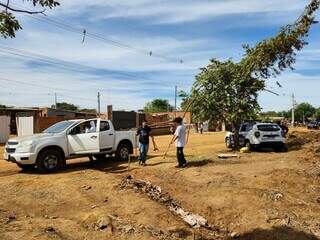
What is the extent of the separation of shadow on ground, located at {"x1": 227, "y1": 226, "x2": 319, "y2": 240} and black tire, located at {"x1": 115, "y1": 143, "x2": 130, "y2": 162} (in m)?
9.63

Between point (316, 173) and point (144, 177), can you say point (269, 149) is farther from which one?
point (144, 177)

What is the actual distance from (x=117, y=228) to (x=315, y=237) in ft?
16.1

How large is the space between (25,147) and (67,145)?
1748 mm

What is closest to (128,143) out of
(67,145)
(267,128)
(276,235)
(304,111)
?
(67,145)

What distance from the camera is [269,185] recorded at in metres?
16.7

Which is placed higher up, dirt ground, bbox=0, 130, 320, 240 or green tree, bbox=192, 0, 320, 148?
green tree, bbox=192, 0, 320, 148

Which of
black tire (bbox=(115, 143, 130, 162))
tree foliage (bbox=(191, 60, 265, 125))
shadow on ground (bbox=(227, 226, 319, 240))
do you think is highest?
tree foliage (bbox=(191, 60, 265, 125))

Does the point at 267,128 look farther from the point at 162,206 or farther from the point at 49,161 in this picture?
the point at 162,206

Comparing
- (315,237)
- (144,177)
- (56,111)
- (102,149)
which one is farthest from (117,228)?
(56,111)

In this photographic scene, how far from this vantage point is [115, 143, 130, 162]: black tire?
2183 cm

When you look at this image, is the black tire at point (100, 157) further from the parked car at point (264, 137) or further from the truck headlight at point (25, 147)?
the parked car at point (264, 137)

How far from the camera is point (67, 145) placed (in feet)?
64.6

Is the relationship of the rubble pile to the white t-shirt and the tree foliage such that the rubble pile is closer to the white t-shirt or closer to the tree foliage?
the white t-shirt

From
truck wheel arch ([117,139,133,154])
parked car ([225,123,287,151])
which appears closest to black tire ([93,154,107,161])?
truck wheel arch ([117,139,133,154])
